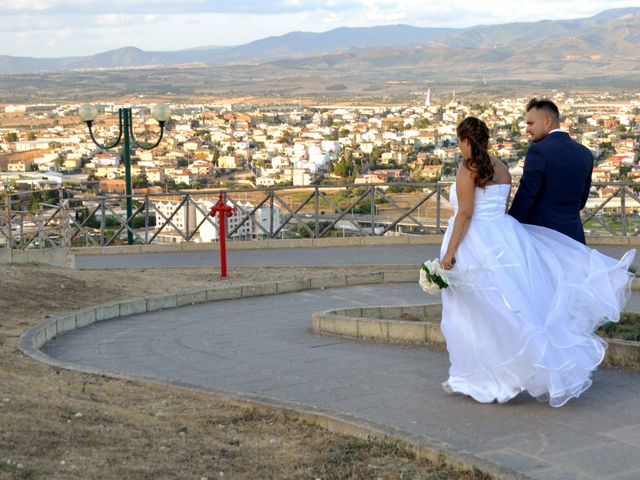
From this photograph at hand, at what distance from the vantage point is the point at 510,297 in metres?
7.68

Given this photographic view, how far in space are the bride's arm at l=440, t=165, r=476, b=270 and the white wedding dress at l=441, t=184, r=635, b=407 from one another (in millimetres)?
47

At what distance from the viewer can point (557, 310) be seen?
7742mm

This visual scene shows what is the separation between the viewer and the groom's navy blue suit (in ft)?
26.7

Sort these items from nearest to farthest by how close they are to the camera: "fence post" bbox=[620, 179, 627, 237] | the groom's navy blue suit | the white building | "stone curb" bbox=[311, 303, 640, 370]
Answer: the groom's navy blue suit, "stone curb" bbox=[311, 303, 640, 370], "fence post" bbox=[620, 179, 627, 237], the white building

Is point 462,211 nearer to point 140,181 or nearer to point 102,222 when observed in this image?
point 102,222

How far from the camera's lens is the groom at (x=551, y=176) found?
8.14 m

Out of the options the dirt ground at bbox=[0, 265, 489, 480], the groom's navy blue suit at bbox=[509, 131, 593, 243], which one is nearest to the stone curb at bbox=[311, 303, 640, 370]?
the groom's navy blue suit at bbox=[509, 131, 593, 243]

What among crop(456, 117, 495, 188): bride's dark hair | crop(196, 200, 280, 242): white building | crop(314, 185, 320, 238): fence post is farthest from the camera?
crop(196, 200, 280, 242): white building

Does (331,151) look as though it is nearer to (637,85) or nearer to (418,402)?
(418,402)

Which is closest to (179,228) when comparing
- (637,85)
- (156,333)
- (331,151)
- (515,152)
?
(156,333)

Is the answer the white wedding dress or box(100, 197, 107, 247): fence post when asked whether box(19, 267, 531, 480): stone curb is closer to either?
the white wedding dress

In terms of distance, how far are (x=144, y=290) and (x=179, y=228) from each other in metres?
7.61

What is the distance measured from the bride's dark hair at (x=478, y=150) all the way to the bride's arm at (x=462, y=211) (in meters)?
0.05

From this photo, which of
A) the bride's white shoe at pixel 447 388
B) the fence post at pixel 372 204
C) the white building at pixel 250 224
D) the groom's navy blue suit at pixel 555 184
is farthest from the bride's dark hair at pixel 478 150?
the white building at pixel 250 224
